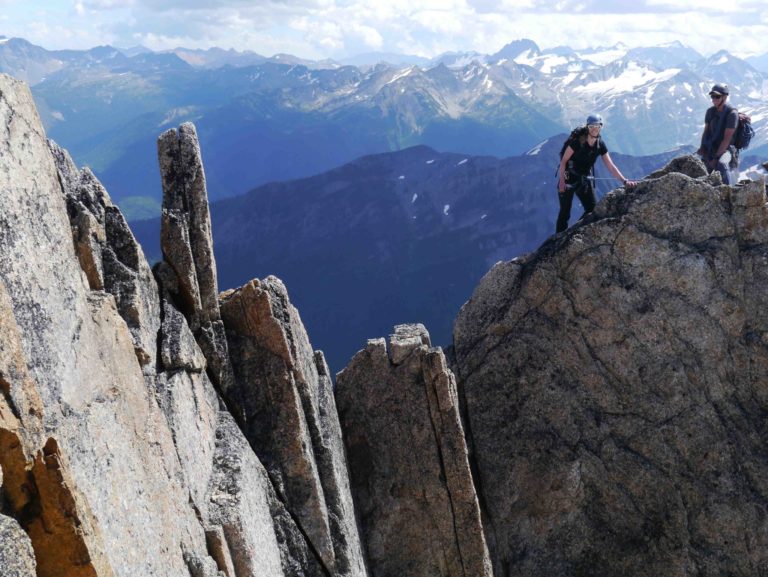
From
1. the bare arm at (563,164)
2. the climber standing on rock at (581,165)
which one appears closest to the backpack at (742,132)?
the climber standing on rock at (581,165)

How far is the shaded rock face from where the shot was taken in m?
22.0

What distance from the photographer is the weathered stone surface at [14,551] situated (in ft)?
25.6

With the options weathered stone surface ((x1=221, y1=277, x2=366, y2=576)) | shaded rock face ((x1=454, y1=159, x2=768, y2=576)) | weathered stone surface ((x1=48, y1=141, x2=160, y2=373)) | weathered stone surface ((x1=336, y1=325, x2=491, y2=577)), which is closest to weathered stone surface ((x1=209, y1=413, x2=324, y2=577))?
weathered stone surface ((x1=221, y1=277, x2=366, y2=576))

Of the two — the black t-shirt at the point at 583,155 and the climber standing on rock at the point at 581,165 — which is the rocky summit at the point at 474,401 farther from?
the black t-shirt at the point at 583,155

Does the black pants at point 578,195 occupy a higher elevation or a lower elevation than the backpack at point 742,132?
lower

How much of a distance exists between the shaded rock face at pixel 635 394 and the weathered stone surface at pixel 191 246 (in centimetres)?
961

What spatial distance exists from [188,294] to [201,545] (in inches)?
273

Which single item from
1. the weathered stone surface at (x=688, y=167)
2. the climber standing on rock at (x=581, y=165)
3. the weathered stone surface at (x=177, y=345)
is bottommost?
the weathered stone surface at (x=177, y=345)

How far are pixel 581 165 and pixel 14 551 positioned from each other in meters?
22.5

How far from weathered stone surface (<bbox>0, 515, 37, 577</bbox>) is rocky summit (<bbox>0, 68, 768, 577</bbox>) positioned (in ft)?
13.1

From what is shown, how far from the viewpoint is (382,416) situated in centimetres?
2209

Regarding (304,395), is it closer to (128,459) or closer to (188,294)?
(188,294)

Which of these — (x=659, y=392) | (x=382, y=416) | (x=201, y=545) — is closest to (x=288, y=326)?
(x=382, y=416)

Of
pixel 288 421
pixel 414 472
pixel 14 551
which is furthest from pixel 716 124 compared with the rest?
pixel 14 551
